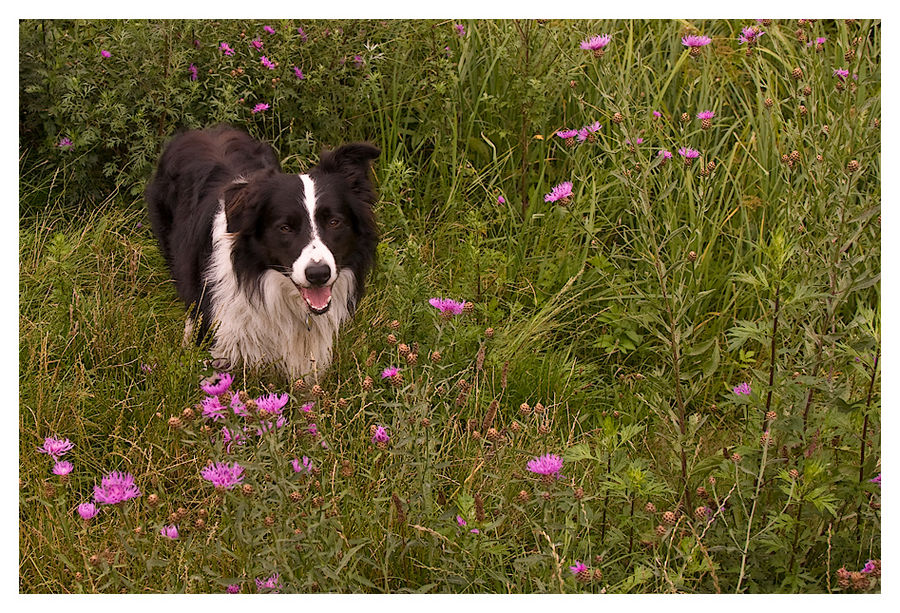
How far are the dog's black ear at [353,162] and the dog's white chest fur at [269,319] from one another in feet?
1.13

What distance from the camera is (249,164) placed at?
145 inches

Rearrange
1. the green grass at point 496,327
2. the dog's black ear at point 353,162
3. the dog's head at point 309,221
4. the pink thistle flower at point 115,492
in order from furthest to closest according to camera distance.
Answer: the dog's black ear at point 353,162 → the dog's head at point 309,221 → the green grass at point 496,327 → the pink thistle flower at point 115,492

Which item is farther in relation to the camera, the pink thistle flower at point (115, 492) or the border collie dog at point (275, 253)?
the border collie dog at point (275, 253)

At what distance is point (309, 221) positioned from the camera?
3.05 metres

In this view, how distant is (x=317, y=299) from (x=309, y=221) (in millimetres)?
278

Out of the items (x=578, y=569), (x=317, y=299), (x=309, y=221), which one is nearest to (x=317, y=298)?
(x=317, y=299)

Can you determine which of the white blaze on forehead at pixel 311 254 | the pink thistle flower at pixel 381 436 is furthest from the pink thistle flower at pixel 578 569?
the white blaze on forehead at pixel 311 254

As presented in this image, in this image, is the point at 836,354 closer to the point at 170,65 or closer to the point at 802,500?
the point at 802,500

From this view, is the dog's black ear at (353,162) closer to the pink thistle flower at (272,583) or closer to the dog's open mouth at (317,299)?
the dog's open mouth at (317,299)

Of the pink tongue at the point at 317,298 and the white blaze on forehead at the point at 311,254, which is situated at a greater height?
the white blaze on forehead at the point at 311,254

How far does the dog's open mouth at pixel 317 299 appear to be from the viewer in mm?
3029

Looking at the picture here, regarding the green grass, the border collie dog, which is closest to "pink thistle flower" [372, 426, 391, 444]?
the green grass

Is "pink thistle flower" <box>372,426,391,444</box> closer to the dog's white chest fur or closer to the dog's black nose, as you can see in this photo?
the dog's black nose

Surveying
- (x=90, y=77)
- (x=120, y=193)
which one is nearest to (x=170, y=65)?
(x=90, y=77)
